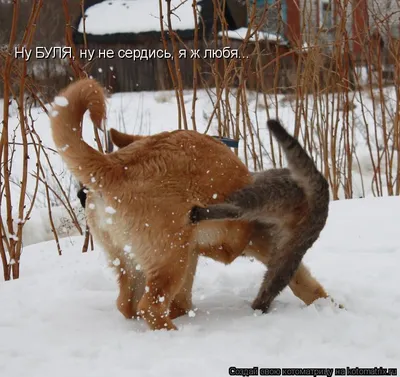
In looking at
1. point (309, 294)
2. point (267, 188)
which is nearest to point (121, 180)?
point (267, 188)

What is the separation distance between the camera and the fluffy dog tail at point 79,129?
8.59 ft

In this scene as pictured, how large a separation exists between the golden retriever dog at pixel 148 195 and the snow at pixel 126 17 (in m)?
11.8

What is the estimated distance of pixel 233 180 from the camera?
2.93m

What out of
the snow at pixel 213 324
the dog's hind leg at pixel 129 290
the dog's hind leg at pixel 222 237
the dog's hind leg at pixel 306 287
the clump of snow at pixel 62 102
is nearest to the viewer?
the snow at pixel 213 324

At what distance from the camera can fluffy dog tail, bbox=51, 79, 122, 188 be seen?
2617 mm

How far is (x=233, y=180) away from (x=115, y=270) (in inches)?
29.1

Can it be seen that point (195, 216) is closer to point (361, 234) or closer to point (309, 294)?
point (309, 294)

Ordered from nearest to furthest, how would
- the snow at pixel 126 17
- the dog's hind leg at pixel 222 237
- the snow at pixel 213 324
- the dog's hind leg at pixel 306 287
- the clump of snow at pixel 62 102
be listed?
1. the snow at pixel 213 324
2. the clump of snow at pixel 62 102
3. the dog's hind leg at pixel 222 237
4. the dog's hind leg at pixel 306 287
5. the snow at pixel 126 17

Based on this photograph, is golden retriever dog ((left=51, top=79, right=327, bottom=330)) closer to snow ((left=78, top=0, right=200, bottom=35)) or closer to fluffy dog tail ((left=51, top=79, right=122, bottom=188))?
fluffy dog tail ((left=51, top=79, right=122, bottom=188))

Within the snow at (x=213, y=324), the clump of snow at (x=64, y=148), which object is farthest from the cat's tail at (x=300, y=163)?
the clump of snow at (x=64, y=148)

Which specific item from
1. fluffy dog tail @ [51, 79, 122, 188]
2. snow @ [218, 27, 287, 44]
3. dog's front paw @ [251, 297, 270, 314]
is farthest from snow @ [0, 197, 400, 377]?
snow @ [218, 27, 287, 44]

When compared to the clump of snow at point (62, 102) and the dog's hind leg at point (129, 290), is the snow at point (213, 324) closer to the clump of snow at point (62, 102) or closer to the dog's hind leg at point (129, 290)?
the dog's hind leg at point (129, 290)

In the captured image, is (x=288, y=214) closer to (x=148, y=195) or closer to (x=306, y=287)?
(x=306, y=287)

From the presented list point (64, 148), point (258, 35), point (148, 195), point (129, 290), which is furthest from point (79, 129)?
point (258, 35)
